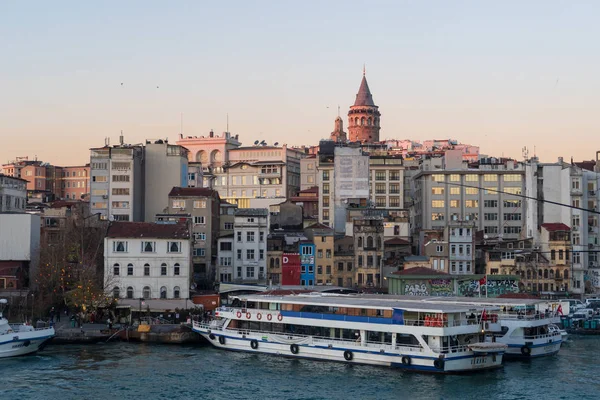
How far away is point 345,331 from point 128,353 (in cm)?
1216

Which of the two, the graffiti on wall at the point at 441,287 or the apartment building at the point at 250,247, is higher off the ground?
the apartment building at the point at 250,247

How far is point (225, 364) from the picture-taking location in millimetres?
50156

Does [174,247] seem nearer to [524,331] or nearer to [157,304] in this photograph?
[157,304]

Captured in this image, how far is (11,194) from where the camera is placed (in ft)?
284

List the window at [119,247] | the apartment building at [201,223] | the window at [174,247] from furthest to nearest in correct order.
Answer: the apartment building at [201,223], the window at [174,247], the window at [119,247]

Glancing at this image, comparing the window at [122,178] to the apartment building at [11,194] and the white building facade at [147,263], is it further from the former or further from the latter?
the white building facade at [147,263]

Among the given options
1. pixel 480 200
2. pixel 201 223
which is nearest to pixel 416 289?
pixel 201 223

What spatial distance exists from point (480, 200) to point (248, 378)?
1995 inches

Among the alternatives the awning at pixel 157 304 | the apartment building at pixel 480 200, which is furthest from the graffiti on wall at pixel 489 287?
the awning at pixel 157 304

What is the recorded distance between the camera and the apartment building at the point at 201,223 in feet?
255

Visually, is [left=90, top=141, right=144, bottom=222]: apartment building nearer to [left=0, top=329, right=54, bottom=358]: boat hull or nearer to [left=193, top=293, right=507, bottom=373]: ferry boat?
[left=193, top=293, right=507, bottom=373]: ferry boat

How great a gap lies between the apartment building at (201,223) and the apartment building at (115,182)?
1031cm

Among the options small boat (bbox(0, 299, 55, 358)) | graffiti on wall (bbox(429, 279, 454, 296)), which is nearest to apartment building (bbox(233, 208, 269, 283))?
graffiti on wall (bbox(429, 279, 454, 296))

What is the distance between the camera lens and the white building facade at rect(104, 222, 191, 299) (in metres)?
65.6
